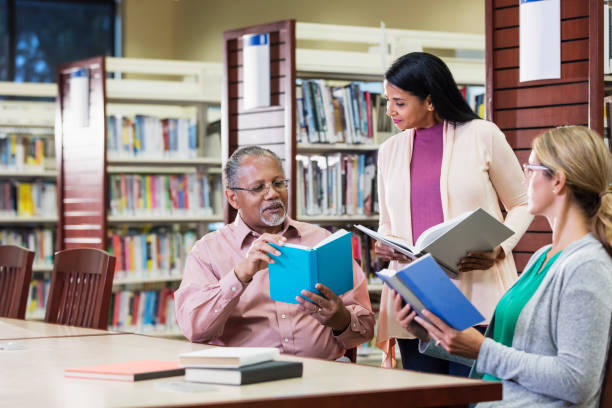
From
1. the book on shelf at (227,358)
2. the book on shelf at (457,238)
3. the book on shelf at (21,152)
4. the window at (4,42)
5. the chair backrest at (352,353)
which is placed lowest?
the chair backrest at (352,353)

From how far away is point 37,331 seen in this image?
264 centimetres

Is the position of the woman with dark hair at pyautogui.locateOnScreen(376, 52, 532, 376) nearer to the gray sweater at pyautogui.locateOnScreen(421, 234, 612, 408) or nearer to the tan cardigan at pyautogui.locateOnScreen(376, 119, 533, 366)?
the tan cardigan at pyautogui.locateOnScreen(376, 119, 533, 366)

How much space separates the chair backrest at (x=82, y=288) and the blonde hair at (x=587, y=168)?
5.26ft

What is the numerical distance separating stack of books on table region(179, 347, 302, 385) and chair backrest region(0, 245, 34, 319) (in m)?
1.85

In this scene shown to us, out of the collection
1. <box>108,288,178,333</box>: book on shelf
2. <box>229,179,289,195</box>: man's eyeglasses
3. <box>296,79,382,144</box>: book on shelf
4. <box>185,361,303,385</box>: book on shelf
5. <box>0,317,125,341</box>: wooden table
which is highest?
<box>296,79,382,144</box>: book on shelf

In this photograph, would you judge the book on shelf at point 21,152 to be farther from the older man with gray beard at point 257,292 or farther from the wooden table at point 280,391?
the wooden table at point 280,391

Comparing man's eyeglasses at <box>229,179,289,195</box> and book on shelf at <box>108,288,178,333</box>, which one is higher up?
man's eyeglasses at <box>229,179,289,195</box>

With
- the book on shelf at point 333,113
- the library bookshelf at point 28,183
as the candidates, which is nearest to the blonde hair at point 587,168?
the book on shelf at point 333,113

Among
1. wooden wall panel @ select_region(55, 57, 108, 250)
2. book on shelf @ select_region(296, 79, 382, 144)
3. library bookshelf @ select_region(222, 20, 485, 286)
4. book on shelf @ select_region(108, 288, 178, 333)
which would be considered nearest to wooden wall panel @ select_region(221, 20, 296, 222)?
library bookshelf @ select_region(222, 20, 485, 286)

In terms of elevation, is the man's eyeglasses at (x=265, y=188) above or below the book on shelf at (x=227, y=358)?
above

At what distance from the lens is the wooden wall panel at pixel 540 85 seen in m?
3.05

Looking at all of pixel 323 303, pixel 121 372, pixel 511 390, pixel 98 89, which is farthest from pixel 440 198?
pixel 98 89

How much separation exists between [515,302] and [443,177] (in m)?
0.69

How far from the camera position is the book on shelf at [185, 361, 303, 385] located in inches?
64.2
